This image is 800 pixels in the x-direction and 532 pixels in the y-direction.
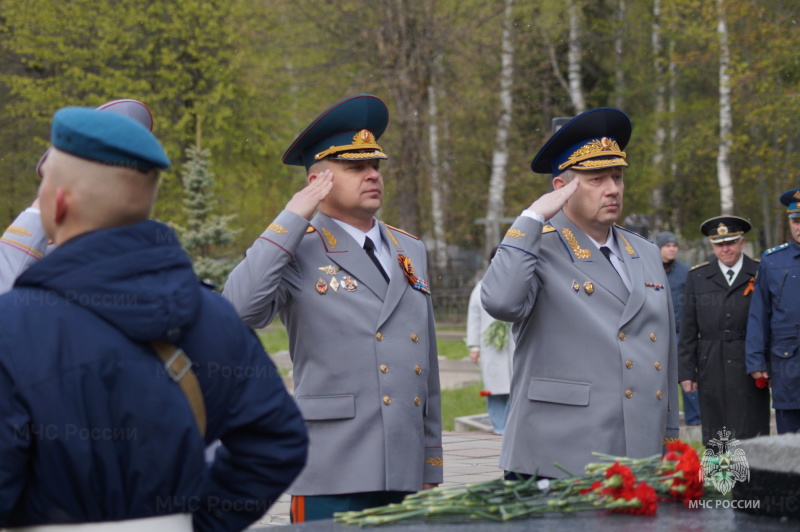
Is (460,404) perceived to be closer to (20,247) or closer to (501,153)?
(20,247)

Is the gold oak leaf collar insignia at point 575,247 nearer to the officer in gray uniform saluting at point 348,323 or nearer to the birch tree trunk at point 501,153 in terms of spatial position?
the officer in gray uniform saluting at point 348,323

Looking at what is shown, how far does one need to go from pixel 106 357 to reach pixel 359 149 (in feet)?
8.68

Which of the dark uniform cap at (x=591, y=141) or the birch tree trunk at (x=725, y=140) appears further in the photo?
the birch tree trunk at (x=725, y=140)

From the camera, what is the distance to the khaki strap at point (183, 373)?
2.36m

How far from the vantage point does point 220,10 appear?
1339 inches

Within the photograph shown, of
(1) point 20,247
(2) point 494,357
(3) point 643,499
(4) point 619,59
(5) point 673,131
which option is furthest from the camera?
(4) point 619,59

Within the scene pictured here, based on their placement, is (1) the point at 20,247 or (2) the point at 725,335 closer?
(1) the point at 20,247

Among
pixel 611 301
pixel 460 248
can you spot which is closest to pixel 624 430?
pixel 611 301

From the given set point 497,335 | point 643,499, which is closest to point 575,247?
point 643,499

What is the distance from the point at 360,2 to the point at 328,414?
23.0m

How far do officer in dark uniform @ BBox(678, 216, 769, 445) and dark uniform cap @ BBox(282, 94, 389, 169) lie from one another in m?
5.85

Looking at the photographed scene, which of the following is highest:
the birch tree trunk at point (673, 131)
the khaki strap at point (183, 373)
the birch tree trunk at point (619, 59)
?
the birch tree trunk at point (619, 59)

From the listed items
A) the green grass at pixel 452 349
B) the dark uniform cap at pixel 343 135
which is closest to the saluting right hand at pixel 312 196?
the dark uniform cap at pixel 343 135

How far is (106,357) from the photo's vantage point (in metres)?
2.28
